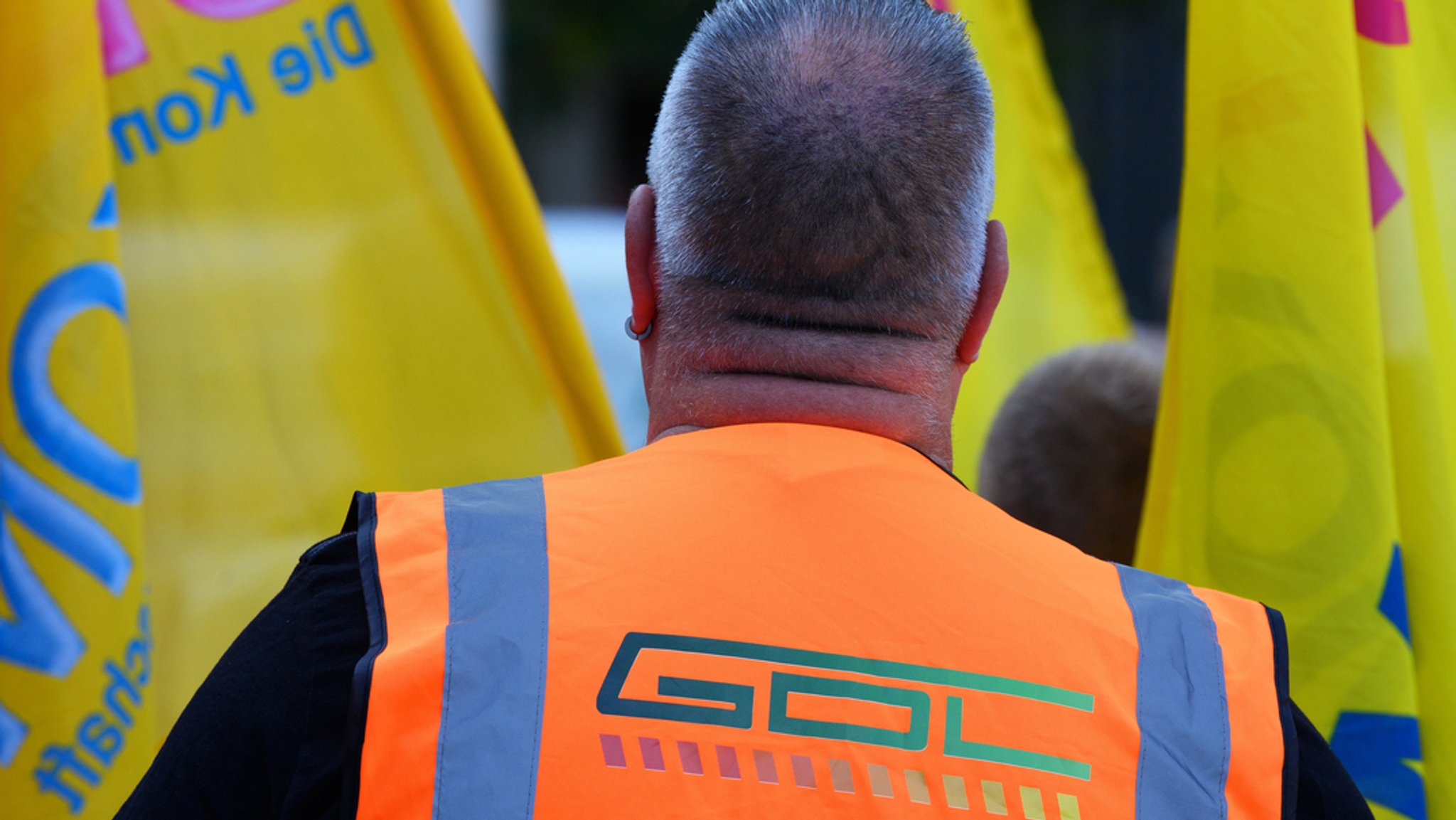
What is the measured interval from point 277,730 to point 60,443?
69cm

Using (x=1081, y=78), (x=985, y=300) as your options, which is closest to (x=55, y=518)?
(x=985, y=300)

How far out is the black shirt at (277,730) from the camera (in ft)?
3.44

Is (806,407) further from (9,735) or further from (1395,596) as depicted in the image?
(9,735)

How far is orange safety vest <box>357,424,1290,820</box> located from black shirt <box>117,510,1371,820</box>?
3 centimetres

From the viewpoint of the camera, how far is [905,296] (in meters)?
1.29

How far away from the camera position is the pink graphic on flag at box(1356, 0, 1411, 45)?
1.69 meters

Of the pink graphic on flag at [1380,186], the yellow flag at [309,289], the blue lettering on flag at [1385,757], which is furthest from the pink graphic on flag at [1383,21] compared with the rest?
the yellow flag at [309,289]

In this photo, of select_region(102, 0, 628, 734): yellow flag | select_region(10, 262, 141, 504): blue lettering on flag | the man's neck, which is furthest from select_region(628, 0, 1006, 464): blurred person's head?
select_region(102, 0, 628, 734): yellow flag

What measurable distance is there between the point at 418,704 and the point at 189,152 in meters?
1.14

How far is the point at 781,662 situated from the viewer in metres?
1.09

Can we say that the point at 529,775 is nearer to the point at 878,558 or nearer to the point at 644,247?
the point at 878,558

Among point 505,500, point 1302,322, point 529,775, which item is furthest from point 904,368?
point 1302,322

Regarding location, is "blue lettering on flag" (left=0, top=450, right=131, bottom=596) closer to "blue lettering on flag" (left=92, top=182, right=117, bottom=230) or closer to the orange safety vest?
"blue lettering on flag" (left=92, top=182, right=117, bottom=230)

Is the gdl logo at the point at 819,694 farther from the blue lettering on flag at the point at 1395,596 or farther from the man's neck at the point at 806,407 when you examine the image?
the blue lettering on flag at the point at 1395,596
